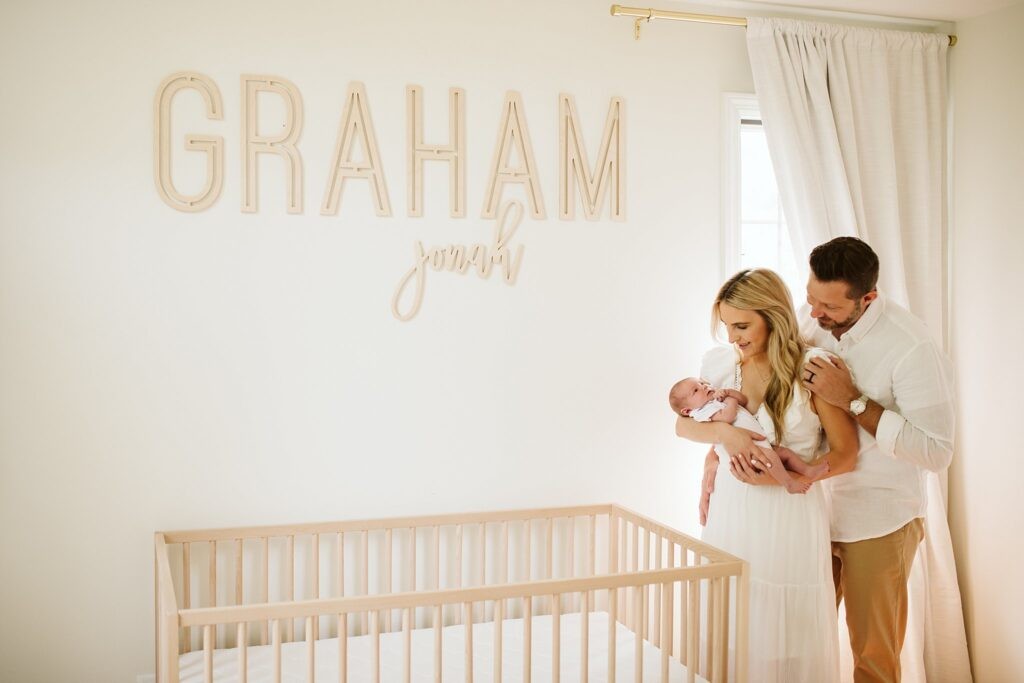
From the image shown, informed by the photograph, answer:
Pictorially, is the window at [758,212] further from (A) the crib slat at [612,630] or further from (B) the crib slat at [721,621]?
(A) the crib slat at [612,630]

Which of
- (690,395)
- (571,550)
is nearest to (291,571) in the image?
(571,550)

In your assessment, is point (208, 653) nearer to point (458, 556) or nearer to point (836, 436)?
point (458, 556)

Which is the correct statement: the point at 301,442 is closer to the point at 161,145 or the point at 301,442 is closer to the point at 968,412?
the point at 161,145

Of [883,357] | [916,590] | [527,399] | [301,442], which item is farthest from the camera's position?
[916,590]

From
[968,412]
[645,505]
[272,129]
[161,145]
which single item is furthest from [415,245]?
[968,412]

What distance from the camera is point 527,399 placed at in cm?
291

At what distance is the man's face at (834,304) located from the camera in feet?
8.08

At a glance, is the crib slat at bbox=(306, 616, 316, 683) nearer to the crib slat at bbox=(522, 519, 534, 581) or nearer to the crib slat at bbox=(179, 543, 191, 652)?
the crib slat at bbox=(179, 543, 191, 652)

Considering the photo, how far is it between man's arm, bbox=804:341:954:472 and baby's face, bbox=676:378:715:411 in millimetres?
273

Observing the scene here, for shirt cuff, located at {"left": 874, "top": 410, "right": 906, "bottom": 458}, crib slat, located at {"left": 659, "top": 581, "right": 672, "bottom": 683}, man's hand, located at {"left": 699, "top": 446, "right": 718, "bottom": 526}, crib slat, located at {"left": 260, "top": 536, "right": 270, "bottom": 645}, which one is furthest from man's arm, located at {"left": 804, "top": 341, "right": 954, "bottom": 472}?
crib slat, located at {"left": 260, "top": 536, "right": 270, "bottom": 645}

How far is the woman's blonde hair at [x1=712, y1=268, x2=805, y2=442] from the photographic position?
96.1 inches

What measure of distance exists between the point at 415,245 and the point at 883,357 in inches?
56.7

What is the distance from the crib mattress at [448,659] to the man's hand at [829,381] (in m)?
0.85

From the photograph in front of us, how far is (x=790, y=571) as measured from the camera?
2.41m
